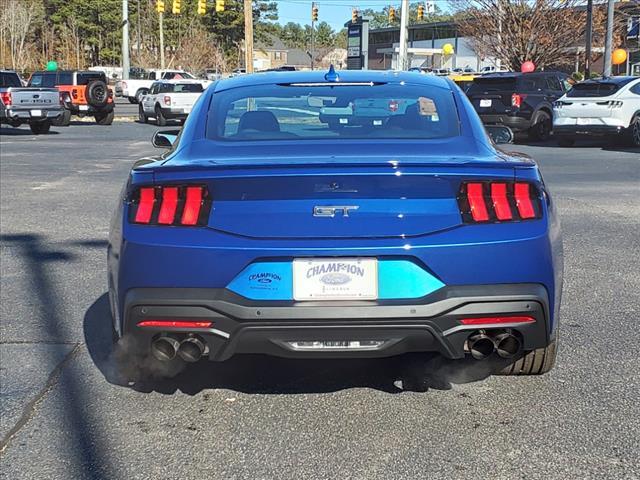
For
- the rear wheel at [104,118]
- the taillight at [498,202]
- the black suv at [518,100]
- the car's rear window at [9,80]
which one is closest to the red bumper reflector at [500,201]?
the taillight at [498,202]

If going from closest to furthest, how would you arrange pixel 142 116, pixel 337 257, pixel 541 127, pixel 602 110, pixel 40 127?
pixel 337 257
pixel 602 110
pixel 541 127
pixel 40 127
pixel 142 116

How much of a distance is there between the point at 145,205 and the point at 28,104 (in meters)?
21.1

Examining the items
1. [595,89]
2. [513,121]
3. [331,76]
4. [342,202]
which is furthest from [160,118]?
[342,202]

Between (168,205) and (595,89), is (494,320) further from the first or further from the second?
(595,89)

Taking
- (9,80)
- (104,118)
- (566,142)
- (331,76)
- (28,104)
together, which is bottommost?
(566,142)

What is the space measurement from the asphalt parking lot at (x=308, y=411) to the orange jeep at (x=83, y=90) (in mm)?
22840

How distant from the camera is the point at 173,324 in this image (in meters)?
3.57

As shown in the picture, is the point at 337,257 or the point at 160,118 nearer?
the point at 337,257

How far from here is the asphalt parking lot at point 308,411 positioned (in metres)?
3.48

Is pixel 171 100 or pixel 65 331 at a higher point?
pixel 171 100

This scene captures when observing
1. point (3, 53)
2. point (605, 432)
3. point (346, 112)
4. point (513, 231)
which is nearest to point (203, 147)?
point (346, 112)

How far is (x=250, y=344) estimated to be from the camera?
3.58 metres

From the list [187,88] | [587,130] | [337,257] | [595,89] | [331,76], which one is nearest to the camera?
[337,257]

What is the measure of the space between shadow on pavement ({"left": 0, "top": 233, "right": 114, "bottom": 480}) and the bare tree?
3147 cm
